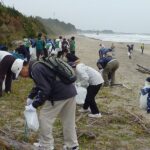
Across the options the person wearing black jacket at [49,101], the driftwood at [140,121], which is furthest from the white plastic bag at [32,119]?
the driftwood at [140,121]

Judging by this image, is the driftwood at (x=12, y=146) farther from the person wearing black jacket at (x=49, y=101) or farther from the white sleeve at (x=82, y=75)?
the white sleeve at (x=82, y=75)

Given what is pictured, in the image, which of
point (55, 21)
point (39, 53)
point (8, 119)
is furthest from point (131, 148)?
point (55, 21)

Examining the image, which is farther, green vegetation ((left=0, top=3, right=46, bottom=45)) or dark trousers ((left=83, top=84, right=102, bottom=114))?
green vegetation ((left=0, top=3, right=46, bottom=45))

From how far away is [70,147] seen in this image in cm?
698

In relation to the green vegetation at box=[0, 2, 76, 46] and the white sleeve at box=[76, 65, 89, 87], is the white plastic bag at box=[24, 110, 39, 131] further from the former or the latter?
the green vegetation at box=[0, 2, 76, 46]

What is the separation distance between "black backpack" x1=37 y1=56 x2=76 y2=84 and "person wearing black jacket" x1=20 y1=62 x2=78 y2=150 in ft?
0.18

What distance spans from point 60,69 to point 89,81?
309 centimetres

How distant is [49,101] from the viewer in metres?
6.52

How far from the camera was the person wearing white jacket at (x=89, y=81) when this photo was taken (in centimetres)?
883

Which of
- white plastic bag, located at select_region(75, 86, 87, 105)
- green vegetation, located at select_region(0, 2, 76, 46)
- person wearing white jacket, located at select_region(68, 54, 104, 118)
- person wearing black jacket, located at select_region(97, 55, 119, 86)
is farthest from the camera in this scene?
green vegetation, located at select_region(0, 2, 76, 46)

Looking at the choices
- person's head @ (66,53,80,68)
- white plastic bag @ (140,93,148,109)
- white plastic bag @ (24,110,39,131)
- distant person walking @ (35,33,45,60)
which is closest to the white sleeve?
person's head @ (66,53,80,68)

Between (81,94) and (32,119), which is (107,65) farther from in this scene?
(32,119)

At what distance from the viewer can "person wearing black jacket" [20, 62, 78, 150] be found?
6.22 m

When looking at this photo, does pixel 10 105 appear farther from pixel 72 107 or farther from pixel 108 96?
pixel 72 107
